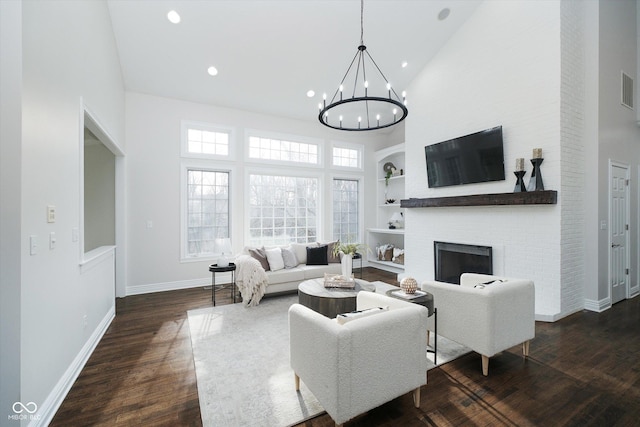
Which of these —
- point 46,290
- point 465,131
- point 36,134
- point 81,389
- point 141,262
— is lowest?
point 81,389

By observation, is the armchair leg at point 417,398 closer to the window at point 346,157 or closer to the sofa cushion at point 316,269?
the sofa cushion at point 316,269

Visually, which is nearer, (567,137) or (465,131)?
(567,137)

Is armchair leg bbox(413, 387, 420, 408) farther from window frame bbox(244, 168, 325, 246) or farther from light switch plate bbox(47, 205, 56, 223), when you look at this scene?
window frame bbox(244, 168, 325, 246)

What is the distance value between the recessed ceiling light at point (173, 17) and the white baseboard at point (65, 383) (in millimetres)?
3818

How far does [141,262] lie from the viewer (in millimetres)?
4699

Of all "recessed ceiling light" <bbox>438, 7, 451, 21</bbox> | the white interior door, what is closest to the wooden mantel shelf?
the white interior door

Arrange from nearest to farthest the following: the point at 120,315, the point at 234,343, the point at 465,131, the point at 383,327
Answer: the point at 383,327 < the point at 234,343 < the point at 120,315 < the point at 465,131

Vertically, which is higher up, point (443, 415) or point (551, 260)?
point (551, 260)

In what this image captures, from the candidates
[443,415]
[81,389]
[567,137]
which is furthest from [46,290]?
[567,137]

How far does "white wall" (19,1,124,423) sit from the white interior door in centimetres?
608

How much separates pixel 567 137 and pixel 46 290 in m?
5.37

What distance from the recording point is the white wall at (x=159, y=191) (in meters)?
4.66

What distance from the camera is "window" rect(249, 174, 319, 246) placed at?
18.6 feet

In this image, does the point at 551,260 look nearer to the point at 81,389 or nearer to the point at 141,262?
the point at 81,389
